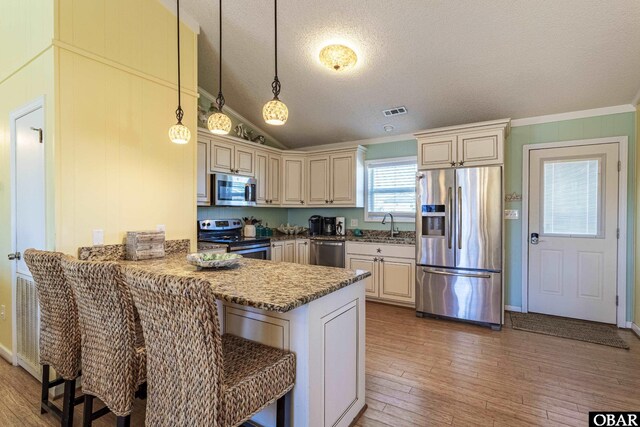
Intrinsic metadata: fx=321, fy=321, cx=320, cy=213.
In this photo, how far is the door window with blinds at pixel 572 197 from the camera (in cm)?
363

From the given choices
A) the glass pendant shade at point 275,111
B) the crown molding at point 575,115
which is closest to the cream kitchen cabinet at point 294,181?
the crown molding at point 575,115

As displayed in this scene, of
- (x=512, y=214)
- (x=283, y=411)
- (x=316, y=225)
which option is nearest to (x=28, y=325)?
(x=283, y=411)

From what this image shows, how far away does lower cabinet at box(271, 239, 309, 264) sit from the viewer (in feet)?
14.7

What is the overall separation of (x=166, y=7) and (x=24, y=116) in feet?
4.98

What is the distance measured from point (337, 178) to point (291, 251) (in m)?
1.32

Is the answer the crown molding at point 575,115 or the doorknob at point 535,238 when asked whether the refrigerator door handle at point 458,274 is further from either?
the crown molding at point 575,115

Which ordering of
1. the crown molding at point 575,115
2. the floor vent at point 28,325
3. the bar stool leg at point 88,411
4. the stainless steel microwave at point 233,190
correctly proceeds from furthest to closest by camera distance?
the stainless steel microwave at point 233,190
the crown molding at point 575,115
the floor vent at point 28,325
the bar stool leg at point 88,411

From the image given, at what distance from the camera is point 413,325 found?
3.65 meters

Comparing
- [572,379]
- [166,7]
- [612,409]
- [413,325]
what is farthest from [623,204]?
[166,7]

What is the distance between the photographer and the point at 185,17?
312cm

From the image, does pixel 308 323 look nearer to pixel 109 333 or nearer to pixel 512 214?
pixel 109 333

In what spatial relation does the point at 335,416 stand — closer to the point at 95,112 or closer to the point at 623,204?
the point at 95,112

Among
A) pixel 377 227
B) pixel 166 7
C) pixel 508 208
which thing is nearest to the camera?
pixel 166 7

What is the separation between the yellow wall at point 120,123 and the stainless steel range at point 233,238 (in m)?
0.74
